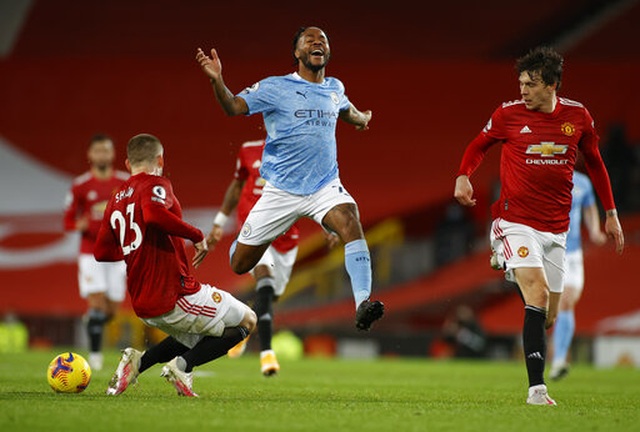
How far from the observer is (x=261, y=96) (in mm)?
8297

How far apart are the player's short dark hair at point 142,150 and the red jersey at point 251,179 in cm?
336

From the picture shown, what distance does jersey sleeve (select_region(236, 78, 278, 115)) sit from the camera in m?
8.25

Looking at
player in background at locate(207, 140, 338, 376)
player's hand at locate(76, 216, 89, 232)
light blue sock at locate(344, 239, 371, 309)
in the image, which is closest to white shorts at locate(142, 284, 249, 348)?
light blue sock at locate(344, 239, 371, 309)

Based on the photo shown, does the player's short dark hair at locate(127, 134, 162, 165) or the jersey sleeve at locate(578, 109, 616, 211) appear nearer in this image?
the player's short dark hair at locate(127, 134, 162, 165)

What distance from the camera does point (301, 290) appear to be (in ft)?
70.5

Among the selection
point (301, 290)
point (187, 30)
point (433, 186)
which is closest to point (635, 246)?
point (433, 186)

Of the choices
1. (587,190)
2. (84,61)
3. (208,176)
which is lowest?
(587,190)

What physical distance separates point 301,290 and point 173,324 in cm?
1390

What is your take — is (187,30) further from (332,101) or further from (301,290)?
(332,101)

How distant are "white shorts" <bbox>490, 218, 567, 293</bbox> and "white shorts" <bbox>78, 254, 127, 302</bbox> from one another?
18.8 feet

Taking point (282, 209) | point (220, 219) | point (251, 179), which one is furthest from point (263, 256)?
point (282, 209)

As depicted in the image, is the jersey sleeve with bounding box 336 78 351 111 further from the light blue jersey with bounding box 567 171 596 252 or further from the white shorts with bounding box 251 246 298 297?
the light blue jersey with bounding box 567 171 596 252

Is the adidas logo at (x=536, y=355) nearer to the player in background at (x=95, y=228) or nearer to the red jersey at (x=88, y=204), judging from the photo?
the player in background at (x=95, y=228)

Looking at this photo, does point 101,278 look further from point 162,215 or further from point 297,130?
point 162,215
